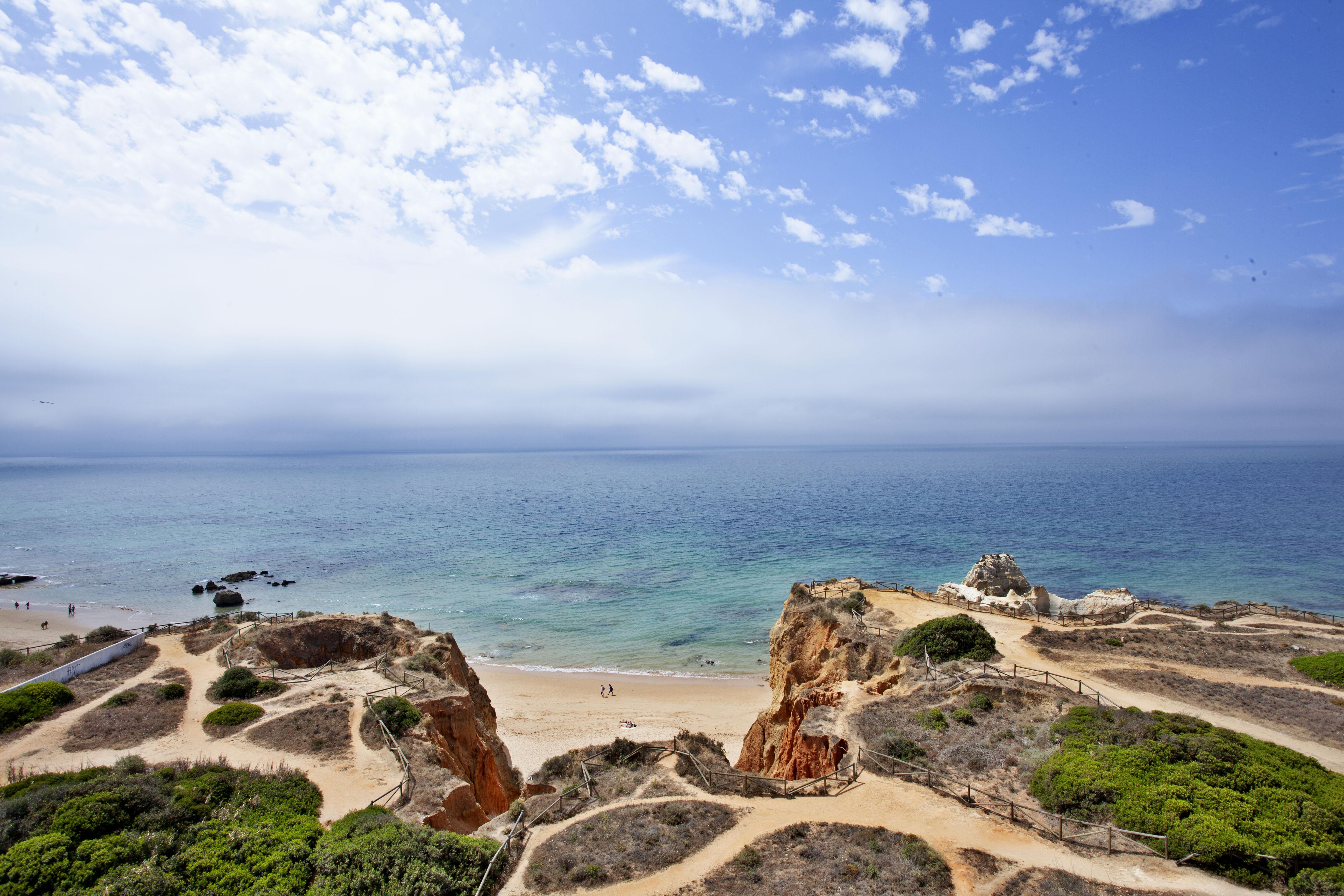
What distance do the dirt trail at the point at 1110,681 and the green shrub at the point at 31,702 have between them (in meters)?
41.9

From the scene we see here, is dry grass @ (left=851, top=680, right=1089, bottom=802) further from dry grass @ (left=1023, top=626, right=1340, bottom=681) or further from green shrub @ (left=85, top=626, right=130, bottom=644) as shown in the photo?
green shrub @ (left=85, top=626, right=130, bottom=644)


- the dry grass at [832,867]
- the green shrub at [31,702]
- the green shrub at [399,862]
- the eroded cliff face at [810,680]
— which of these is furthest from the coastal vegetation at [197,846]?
the eroded cliff face at [810,680]

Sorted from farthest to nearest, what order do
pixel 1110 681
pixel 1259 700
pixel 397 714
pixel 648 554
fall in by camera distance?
1. pixel 648 554
2. pixel 1110 681
3. pixel 1259 700
4. pixel 397 714

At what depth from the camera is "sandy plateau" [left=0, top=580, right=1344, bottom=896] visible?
14703mm

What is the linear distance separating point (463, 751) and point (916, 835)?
19.0 m

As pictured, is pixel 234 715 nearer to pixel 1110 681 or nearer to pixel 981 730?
pixel 981 730

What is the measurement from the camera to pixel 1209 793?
50.4ft

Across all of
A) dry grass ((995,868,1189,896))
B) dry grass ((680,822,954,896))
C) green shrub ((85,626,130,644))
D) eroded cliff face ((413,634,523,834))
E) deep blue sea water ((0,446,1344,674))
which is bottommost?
deep blue sea water ((0,446,1344,674))

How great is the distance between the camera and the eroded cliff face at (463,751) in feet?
64.2

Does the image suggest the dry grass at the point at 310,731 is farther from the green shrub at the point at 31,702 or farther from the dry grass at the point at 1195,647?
the dry grass at the point at 1195,647

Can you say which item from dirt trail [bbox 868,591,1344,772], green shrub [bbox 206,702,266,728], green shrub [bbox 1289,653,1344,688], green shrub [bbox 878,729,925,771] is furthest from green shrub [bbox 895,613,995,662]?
green shrub [bbox 206,702,266,728]

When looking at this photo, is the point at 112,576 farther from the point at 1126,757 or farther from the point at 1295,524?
the point at 1295,524

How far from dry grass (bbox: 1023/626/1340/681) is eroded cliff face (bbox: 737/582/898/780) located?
31.6 feet

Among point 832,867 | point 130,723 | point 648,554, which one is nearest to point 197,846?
point 130,723
